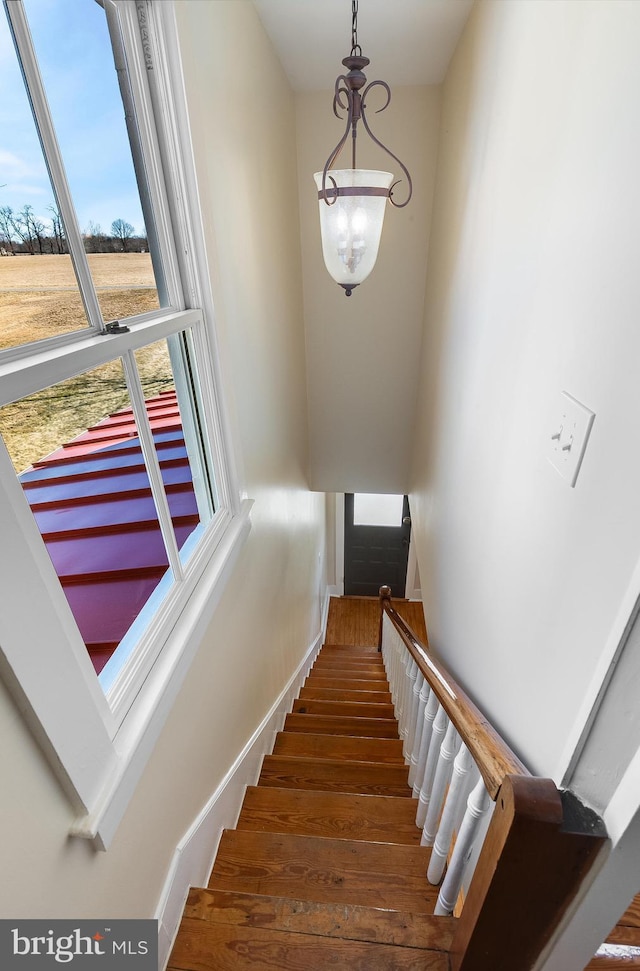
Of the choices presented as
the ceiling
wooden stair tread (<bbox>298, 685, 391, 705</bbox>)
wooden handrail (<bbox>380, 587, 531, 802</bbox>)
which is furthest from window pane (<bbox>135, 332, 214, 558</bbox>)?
wooden stair tread (<bbox>298, 685, 391, 705</bbox>)

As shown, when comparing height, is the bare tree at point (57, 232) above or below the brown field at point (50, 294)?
above

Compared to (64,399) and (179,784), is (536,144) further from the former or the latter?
(179,784)

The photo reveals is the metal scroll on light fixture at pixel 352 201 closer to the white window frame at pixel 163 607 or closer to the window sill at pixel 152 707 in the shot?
the white window frame at pixel 163 607

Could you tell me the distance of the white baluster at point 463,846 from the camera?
96 cm

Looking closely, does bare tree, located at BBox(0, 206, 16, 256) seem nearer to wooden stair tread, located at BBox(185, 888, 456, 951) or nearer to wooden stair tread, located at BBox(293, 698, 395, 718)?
wooden stair tread, located at BBox(185, 888, 456, 951)

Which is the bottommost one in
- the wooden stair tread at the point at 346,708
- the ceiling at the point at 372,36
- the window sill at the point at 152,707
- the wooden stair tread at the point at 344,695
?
the wooden stair tread at the point at 344,695

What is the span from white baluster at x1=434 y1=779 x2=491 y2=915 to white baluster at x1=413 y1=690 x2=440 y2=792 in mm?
316

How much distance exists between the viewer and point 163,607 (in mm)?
1115

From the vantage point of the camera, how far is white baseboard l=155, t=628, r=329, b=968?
1.11m

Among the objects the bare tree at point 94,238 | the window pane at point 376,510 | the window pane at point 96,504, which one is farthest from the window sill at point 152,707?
the window pane at point 376,510

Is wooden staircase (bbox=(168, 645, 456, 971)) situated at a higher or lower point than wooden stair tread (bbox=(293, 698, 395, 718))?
higher

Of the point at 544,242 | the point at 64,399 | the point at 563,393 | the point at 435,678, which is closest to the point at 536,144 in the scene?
the point at 544,242

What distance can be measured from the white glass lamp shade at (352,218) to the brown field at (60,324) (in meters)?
0.59

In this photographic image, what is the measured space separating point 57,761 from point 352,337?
8.85 ft
